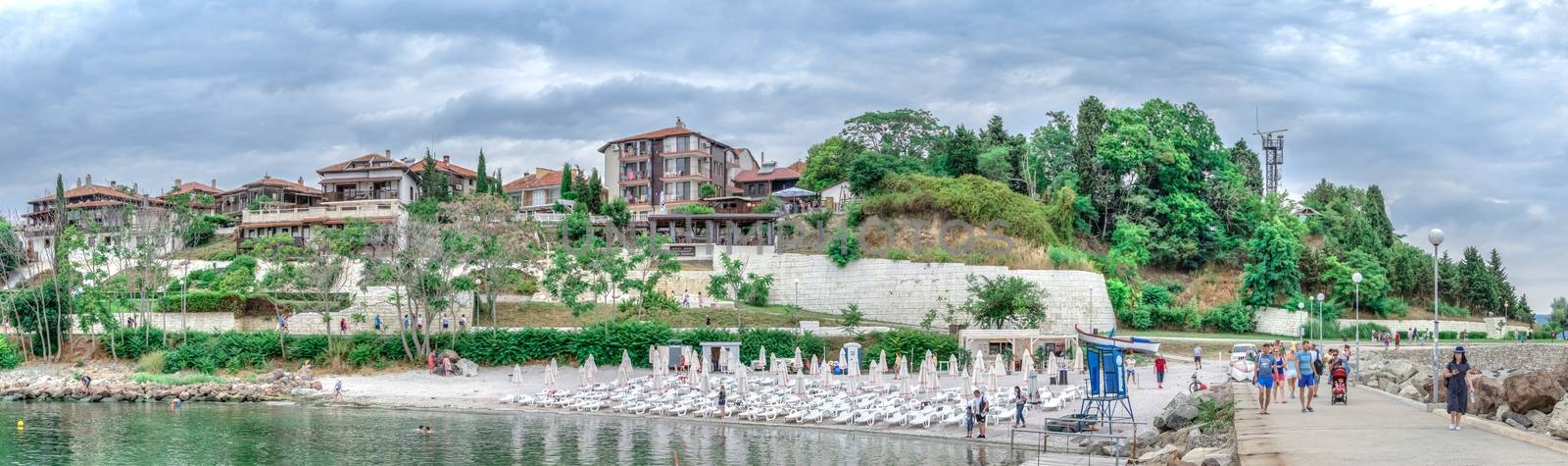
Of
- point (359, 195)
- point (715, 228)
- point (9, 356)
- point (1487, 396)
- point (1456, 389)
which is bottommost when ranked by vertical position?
point (9, 356)

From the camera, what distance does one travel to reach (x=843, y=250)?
54344mm

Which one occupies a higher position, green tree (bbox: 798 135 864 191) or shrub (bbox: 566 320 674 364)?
green tree (bbox: 798 135 864 191)

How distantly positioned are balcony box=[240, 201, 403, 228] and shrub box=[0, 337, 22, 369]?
83.6 feet

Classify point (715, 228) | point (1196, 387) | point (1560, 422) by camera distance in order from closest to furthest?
point (1560, 422), point (1196, 387), point (715, 228)

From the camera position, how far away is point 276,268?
4931 cm

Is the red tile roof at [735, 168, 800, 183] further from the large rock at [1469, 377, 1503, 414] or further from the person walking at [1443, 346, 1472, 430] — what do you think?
the person walking at [1443, 346, 1472, 430]

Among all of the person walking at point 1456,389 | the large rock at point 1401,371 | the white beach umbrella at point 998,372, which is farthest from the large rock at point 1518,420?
the white beach umbrella at point 998,372

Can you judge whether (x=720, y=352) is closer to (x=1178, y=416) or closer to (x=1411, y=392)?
(x=1178, y=416)

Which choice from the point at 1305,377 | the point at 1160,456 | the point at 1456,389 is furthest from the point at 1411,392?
the point at 1456,389

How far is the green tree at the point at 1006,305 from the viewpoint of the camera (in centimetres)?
4681

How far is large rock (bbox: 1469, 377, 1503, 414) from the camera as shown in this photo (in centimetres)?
2031

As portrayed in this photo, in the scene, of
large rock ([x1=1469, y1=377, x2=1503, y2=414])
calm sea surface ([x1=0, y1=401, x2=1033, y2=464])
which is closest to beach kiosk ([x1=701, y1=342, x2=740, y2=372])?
calm sea surface ([x1=0, y1=401, x2=1033, y2=464])

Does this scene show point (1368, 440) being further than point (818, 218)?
No

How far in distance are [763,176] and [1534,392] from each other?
67.3 meters
